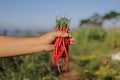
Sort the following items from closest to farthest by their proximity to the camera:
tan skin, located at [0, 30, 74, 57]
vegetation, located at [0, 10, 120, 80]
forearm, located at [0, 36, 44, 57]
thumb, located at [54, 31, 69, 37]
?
1. thumb, located at [54, 31, 69, 37]
2. tan skin, located at [0, 30, 74, 57]
3. forearm, located at [0, 36, 44, 57]
4. vegetation, located at [0, 10, 120, 80]

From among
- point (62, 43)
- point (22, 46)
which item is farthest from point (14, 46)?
point (62, 43)

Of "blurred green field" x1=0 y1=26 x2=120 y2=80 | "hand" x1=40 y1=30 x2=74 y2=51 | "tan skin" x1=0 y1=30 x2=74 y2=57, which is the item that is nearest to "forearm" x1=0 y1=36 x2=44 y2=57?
"tan skin" x1=0 y1=30 x2=74 y2=57

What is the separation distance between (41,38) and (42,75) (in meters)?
3.71

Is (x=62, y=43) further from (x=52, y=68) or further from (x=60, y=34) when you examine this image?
(x=52, y=68)

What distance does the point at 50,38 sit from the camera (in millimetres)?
3656

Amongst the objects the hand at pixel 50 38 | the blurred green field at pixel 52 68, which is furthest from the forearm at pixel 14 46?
the blurred green field at pixel 52 68

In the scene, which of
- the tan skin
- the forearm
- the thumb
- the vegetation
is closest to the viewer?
the thumb

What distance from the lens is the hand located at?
355 cm

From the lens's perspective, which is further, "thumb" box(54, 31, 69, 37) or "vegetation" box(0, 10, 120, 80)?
"vegetation" box(0, 10, 120, 80)

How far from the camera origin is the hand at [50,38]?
11.6 ft

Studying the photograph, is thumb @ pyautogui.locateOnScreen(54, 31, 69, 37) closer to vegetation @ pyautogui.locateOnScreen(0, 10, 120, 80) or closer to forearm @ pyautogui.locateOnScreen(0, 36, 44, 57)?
Answer: forearm @ pyautogui.locateOnScreen(0, 36, 44, 57)

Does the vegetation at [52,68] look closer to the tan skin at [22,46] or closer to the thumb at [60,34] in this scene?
the tan skin at [22,46]

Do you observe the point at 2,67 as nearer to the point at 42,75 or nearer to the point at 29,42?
the point at 42,75

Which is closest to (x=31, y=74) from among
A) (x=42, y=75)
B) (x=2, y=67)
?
(x=42, y=75)
